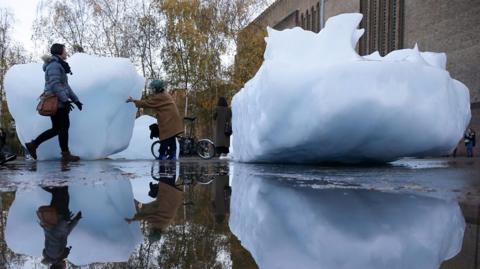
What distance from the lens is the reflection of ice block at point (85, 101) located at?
32.7 feet

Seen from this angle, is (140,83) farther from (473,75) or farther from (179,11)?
(473,75)

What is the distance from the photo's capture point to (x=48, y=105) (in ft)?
28.2

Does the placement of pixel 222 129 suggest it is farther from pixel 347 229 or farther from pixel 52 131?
pixel 347 229

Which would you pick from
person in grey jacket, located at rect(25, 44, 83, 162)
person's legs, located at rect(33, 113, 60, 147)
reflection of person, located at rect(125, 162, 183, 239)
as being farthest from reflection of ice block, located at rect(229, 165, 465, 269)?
person's legs, located at rect(33, 113, 60, 147)

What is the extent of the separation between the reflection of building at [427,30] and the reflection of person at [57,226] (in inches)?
849

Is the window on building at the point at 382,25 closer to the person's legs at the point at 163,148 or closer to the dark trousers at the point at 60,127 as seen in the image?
the person's legs at the point at 163,148

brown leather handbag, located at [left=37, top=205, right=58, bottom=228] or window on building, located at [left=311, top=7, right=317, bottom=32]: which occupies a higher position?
window on building, located at [left=311, top=7, right=317, bottom=32]

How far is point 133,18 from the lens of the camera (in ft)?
97.2

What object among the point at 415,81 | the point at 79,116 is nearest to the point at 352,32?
the point at 415,81

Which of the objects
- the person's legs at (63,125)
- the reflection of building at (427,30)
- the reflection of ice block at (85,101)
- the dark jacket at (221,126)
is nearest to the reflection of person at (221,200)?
the person's legs at (63,125)

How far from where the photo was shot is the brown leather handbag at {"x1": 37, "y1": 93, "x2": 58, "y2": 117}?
8.57m

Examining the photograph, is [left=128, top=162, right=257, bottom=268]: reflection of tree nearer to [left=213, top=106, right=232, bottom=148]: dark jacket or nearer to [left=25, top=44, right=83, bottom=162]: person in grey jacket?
[left=25, top=44, right=83, bottom=162]: person in grey jacket

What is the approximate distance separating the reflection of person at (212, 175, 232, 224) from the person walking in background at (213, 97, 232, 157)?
425 inches

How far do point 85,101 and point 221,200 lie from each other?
695 centimetres
